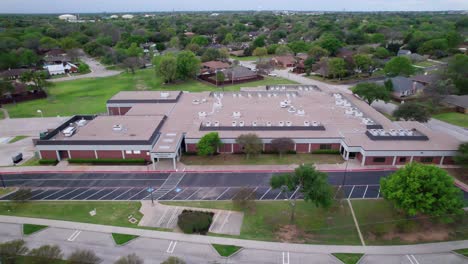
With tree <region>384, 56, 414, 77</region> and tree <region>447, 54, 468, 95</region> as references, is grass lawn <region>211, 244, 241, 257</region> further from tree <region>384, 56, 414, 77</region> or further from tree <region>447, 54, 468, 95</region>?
tree <region>384, 56, 414, 77</region>

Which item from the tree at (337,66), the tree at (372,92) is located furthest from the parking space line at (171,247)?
the tree at (337,66)

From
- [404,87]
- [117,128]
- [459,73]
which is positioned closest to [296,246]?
[117,128]

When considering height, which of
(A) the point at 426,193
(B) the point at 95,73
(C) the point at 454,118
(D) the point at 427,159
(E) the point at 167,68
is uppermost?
(A) the point at 426,193

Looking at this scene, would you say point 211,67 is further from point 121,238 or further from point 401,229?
point 401,229

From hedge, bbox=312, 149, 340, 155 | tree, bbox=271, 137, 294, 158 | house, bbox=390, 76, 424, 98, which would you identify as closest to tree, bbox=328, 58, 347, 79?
house, bbox=390, 76, 424, 98

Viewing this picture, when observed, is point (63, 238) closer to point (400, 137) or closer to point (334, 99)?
point (400, 137)

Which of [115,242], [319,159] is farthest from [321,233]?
[115,242]
